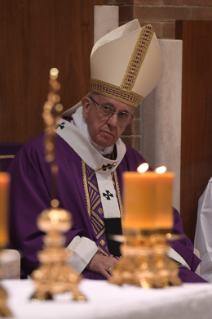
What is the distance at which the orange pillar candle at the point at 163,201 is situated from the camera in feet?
4.40

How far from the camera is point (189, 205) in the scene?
14.6 ft

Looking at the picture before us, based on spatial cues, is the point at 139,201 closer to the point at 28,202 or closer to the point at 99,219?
the point at 28,202

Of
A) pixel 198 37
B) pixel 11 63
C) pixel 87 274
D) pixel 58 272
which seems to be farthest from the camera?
pixel 198 37

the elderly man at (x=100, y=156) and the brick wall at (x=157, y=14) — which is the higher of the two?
the brick wall at (x=157, y=14)

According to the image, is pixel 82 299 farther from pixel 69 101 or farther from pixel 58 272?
pixel 69 101

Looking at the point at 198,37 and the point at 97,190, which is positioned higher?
the point at 198,37

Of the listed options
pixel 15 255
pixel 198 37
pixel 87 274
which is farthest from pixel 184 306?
pixel 198 37

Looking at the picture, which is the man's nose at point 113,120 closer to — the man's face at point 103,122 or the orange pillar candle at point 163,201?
the man's face at point 103,122

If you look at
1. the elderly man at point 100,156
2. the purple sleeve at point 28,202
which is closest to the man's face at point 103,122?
the elderly man at point 100,156

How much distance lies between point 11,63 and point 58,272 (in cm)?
290

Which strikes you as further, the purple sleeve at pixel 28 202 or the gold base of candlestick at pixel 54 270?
the purple sleeve at pixel 28 202

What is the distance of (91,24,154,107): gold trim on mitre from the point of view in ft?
11.0

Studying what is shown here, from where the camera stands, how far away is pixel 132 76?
3.40 metres

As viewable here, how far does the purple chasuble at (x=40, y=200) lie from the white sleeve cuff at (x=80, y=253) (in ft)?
0.13
